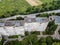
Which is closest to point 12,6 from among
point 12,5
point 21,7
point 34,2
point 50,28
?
point 12,5

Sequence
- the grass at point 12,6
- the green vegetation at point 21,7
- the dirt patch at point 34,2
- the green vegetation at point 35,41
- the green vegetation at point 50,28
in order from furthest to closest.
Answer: the dirt patch at point 34,2 → the grass at point 12,6 → the green vegetation at point 21,7 → the green vegetation at point 50,28 → the green vegetation at point 35,41

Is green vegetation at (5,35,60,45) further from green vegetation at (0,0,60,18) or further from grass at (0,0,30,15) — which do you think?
grass at (0,0,30,15)

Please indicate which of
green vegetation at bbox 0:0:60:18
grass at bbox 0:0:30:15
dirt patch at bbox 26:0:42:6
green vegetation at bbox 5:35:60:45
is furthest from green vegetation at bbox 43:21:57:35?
dirt patch at bbox 26:0:42:6

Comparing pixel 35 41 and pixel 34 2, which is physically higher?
pixel 34 2

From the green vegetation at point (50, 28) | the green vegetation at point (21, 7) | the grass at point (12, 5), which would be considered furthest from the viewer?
the grass at point (12, 5)

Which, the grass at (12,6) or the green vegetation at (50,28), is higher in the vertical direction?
the grass at (12,6)

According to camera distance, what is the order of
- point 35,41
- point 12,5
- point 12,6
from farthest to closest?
point 12,5 → point 12,6 → point 35,41

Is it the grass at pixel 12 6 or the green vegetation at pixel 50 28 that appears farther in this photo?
the grass at pixel 12 6

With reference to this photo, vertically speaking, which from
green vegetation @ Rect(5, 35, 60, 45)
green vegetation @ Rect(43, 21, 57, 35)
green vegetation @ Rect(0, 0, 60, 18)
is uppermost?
green vegetation @ Rect(0, 0, 60, 18)

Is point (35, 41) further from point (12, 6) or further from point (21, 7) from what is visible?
point (12, 6)

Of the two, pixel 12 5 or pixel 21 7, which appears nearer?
pixel 21 7

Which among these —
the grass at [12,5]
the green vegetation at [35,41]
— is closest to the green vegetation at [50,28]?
the green vegetation at [35,41]

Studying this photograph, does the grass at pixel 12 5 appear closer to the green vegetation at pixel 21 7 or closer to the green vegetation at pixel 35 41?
the green vegetation at pixel 21 7

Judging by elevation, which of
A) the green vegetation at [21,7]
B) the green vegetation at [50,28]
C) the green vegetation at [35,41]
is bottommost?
Answer: the green vegetation at [35,41]
